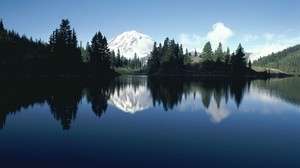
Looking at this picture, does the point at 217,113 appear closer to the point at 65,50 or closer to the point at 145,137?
the point at 145,137

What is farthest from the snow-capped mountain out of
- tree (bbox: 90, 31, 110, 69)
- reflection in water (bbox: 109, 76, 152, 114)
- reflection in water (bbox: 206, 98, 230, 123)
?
tree (bbox: 90, 31, 110, 69)

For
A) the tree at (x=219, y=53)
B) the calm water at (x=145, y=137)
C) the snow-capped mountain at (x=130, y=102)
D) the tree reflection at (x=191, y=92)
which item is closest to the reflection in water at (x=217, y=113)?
the calm water at (x=145, y=137)

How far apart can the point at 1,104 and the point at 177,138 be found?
26.0 m

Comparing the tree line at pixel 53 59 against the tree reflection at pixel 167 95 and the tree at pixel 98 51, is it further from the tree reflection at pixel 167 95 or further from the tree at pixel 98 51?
the tree reflection at pixel 167 95

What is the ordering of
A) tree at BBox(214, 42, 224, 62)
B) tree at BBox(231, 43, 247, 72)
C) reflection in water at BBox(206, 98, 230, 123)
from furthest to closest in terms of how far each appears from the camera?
tree at BBox(214, 42, 224, 62)
tree at BBox(231, 43, 247, 72)
reflection in water at BBox(206, 98, 230, 123)

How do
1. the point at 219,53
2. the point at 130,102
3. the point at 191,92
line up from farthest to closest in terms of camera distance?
the point at 219,53
the point at 191,92
the point at 130,102

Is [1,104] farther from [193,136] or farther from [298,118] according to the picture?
[298,118]

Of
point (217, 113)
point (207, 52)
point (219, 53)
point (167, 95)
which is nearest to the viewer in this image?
point (217, 113)

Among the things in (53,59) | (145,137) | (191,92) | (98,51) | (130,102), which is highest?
(98,51)

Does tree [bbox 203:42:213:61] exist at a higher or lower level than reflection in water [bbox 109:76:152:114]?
higher

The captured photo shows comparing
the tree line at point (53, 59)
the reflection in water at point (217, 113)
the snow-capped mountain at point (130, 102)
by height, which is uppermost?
the tree line at point (53, 59)

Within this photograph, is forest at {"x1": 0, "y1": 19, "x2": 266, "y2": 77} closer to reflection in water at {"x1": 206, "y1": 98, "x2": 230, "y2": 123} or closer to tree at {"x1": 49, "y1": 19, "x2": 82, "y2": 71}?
tree at {"x1": 49, "y1": 19, "x2": 82, "y2": 71}

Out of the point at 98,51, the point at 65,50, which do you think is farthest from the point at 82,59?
the point at 65,50

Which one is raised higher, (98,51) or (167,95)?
(98,51)
